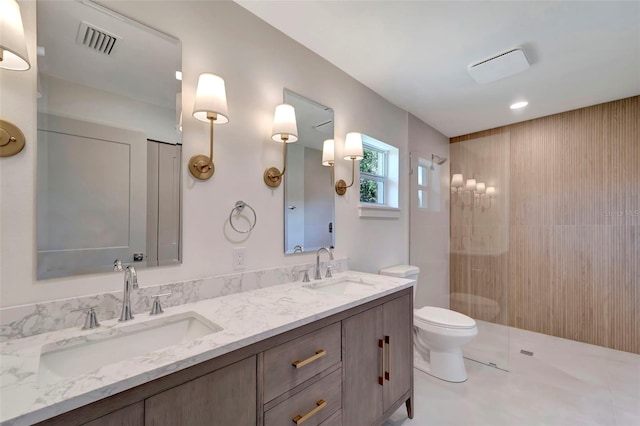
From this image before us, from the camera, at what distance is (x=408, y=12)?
1564mm

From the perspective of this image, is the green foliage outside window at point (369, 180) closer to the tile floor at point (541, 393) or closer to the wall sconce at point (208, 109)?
the wall sconce at point (208, 109)

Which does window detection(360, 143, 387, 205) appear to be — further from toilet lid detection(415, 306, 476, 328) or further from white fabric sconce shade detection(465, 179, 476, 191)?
white fabric sconce shade detection(465, 179, 476, 191)

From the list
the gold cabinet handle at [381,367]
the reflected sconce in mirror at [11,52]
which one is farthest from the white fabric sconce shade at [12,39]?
the gold cabinet handle at [381,367]

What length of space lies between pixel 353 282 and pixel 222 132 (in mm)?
1220

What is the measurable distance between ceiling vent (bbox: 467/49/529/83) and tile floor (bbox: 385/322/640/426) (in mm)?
2336

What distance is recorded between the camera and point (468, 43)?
5.95ft

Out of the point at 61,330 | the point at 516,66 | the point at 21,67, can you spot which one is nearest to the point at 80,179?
the point at 21,67

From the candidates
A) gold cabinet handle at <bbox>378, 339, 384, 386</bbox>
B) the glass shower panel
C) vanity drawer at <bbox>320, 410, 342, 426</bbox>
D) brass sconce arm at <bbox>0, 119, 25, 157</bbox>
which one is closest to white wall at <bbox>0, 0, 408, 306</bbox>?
brass sconce arm at <bbox>0, 119, 25, 157</bbox>

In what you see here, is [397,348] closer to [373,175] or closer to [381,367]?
[381,367]

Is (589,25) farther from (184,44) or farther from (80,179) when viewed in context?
(80,179)

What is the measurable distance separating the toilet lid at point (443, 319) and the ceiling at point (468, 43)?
193 centimetres

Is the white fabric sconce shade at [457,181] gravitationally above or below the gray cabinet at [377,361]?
above

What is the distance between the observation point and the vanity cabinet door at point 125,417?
0.65 metres

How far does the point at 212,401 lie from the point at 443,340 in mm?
1874
